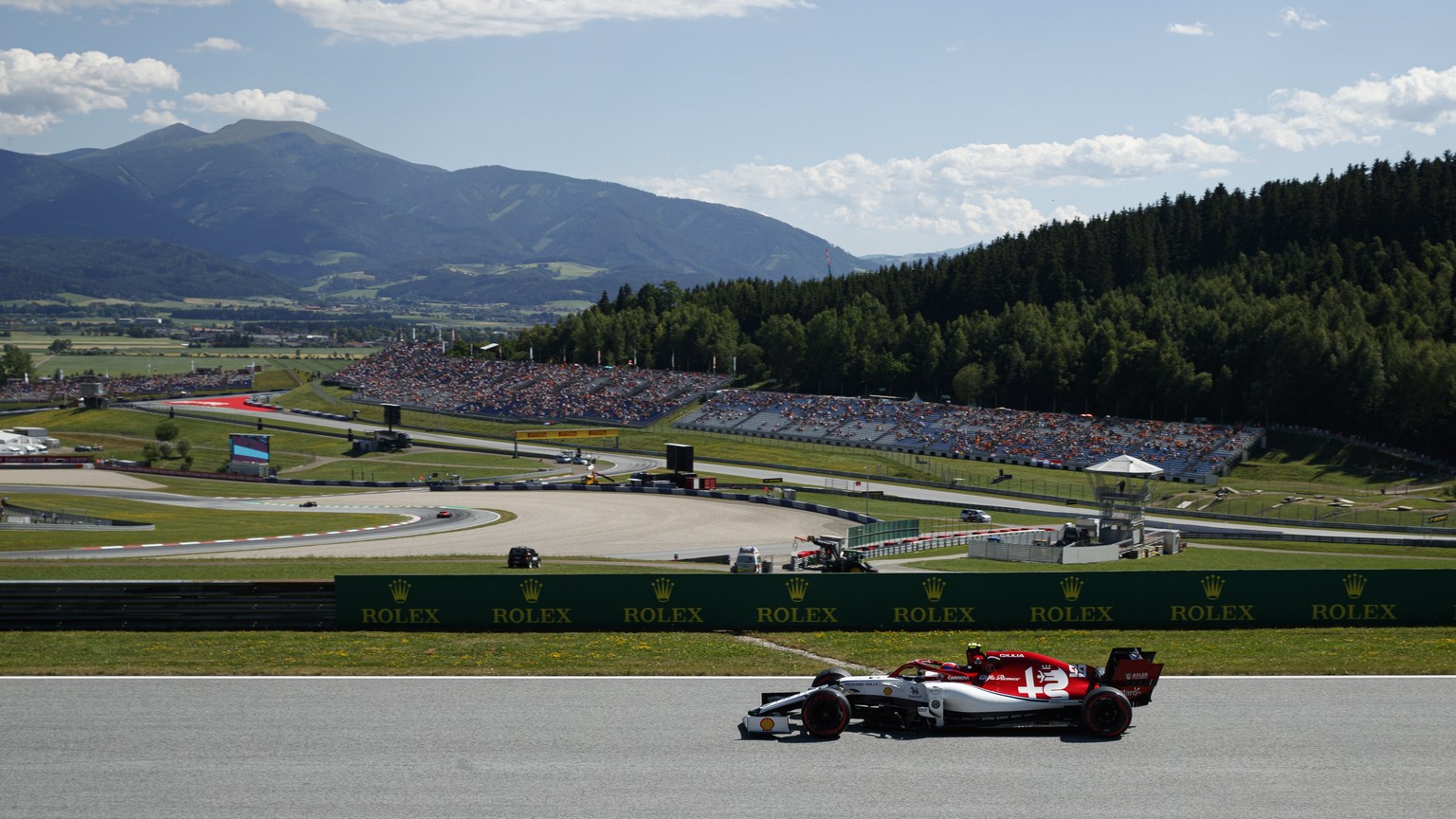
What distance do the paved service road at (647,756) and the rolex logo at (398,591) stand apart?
4781 mm

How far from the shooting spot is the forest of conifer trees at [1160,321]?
98.9 meters

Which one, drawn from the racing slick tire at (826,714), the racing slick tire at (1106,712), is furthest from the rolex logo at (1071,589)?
the racing slick tire at (826,714)

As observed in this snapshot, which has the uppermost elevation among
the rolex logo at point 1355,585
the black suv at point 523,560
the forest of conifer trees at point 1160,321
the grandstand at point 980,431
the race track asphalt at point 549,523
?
the forest of conifer trees at point 1160,321

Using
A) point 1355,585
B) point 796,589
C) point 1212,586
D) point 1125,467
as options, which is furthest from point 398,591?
point 1125,467

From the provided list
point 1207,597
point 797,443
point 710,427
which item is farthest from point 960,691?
point 710,427

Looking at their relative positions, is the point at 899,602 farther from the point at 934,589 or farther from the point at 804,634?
the point at 804,634

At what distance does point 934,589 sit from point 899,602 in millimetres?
836

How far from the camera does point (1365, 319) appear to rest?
4284 inches

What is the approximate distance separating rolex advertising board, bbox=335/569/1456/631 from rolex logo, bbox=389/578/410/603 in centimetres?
2

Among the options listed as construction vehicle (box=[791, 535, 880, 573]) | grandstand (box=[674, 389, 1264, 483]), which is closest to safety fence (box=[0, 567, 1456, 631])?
construction vehicle (box=[791, 535, 880, 573])

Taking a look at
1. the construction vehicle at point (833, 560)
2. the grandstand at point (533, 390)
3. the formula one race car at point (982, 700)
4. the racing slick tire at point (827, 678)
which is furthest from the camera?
the grandstand at point (533, 390)

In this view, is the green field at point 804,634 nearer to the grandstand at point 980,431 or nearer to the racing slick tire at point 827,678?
the grandstand at point 980,431

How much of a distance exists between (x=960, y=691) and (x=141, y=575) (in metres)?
29.5

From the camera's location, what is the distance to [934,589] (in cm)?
2634
